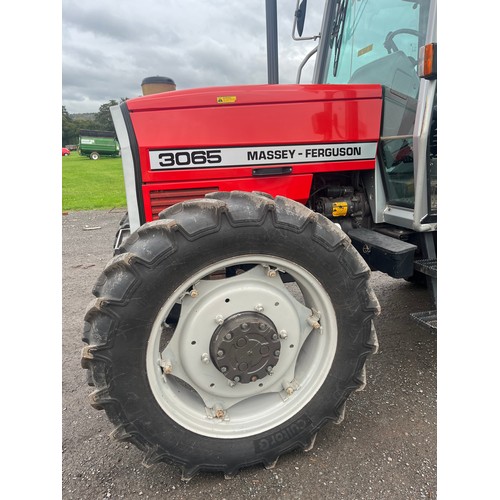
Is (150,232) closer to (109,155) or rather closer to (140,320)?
(140,320)

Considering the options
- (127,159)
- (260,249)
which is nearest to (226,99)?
(127,159)

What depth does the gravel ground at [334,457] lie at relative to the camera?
164 centimetres

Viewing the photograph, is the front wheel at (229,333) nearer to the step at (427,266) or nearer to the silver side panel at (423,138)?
the step at (427,266)

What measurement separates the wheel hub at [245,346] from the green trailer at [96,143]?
34.1m

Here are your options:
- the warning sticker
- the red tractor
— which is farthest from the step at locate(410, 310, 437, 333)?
the warning sticker

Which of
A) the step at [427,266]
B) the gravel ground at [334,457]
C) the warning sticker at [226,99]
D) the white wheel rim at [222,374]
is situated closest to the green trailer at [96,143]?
the warning sticker at [226,99]

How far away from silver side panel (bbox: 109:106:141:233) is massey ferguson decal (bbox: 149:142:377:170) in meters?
0.11

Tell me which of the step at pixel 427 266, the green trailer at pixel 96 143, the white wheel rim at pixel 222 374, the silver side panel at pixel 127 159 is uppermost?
the green trailer at pixel 96 143

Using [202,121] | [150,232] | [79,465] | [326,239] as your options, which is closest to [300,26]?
[202,121]

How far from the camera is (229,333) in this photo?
161cm

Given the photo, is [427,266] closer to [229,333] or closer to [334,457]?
→ [334,457]

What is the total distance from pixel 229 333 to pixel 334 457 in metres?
0.81

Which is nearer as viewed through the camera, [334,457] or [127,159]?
[334,457]

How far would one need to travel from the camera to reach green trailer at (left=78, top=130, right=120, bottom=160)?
109 ft
